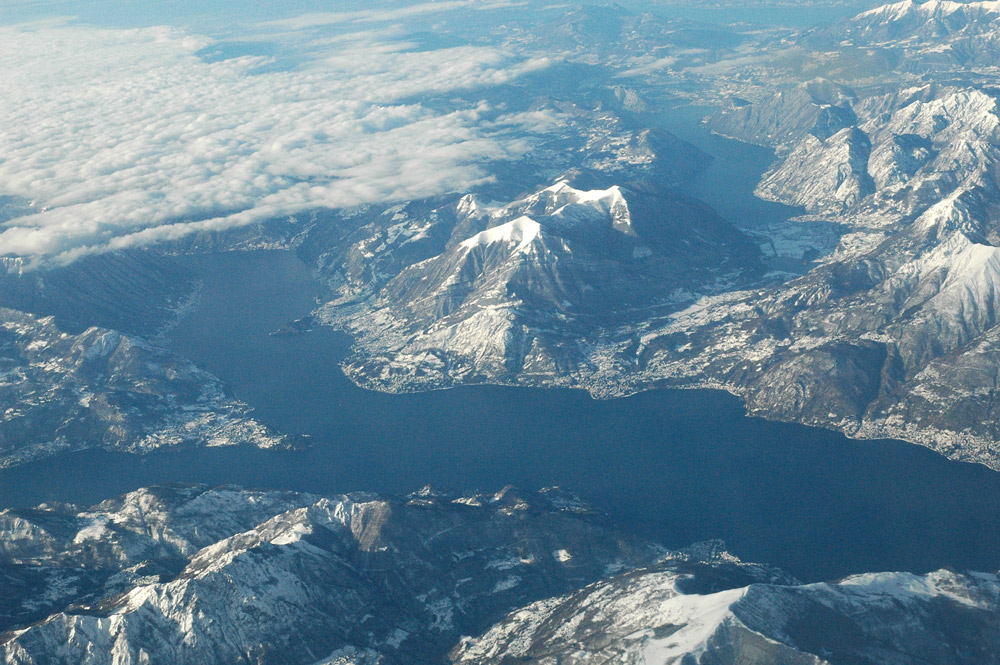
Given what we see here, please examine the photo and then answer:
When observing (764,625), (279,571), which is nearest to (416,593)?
(279,571)

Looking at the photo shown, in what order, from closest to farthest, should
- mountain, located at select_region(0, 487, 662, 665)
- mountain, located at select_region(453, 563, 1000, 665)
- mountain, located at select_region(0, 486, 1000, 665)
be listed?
mountain, located at select_region(453, 563, 1000, 665) < mountain, located at select_region(0, 486, 1000, 665) < mountain, located at select_region(0, 487, 662, 665)

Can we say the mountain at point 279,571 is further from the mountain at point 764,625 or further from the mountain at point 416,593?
the mountain at point 764,625

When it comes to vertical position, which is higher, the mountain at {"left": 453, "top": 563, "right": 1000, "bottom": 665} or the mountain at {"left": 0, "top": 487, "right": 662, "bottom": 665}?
the mountain at {"left": 453, "top": 563, "right": 1000, "bottom": 665}

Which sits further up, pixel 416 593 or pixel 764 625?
pixel 764 625

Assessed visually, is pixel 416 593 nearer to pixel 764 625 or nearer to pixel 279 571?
pixel 279 571

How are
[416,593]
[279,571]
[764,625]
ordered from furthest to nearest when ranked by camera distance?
[416,593]
[279,571]
[764,625]

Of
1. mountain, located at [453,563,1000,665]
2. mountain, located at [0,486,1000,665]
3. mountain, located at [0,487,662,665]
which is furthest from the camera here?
mountain, located at [0,487,662,665]

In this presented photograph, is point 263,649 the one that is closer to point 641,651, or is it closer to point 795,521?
point 641,651

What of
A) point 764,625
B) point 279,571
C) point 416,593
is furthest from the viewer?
point 416,593

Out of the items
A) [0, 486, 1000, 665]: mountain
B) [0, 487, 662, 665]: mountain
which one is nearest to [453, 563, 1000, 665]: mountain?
[0, 486, 1000, 665]: mountain

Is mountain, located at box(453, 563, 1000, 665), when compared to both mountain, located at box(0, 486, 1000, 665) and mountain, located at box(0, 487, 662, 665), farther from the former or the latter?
mountain, located at box(0, 487, 662, 665)

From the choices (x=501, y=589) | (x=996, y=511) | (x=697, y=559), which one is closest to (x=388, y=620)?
(x=501, y=589)
